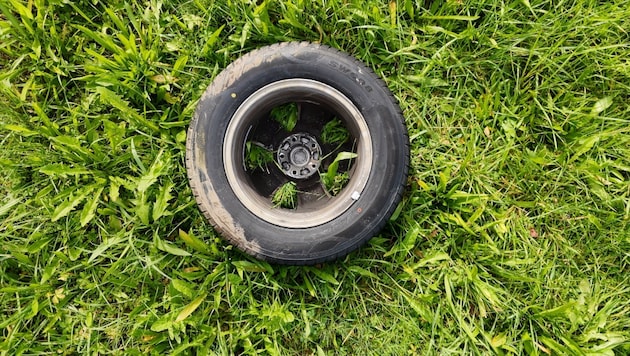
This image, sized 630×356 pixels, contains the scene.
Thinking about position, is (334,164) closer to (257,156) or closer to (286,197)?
(286,197)

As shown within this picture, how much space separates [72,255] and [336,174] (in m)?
1.49

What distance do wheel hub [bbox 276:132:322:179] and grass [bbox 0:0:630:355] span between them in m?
0.52

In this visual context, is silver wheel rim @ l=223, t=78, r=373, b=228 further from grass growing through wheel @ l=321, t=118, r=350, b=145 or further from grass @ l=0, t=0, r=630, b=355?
grass @ l=0, t=0, r=630, b=355

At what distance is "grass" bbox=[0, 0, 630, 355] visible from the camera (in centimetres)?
280

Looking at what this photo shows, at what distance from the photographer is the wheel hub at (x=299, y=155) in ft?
9.30

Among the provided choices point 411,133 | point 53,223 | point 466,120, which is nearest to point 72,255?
point 53,223

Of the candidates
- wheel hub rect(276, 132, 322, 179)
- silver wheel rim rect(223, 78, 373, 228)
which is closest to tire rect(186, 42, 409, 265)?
silver wheel rim rect(223, 78, 373, 228)

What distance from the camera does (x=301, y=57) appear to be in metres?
2.55

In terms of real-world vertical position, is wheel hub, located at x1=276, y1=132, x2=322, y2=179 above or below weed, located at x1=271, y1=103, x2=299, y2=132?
below

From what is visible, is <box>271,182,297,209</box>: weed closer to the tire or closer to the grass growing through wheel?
the tire

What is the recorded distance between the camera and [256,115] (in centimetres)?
263

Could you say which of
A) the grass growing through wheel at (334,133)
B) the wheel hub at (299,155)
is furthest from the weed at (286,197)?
the grass growing through wheel at (334,133)

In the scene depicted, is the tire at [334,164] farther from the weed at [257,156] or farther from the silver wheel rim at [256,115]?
the weed at [257,156]

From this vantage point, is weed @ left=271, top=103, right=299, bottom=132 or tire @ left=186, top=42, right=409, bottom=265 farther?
weed @ left=271, top=103, right=299, bottom=132
